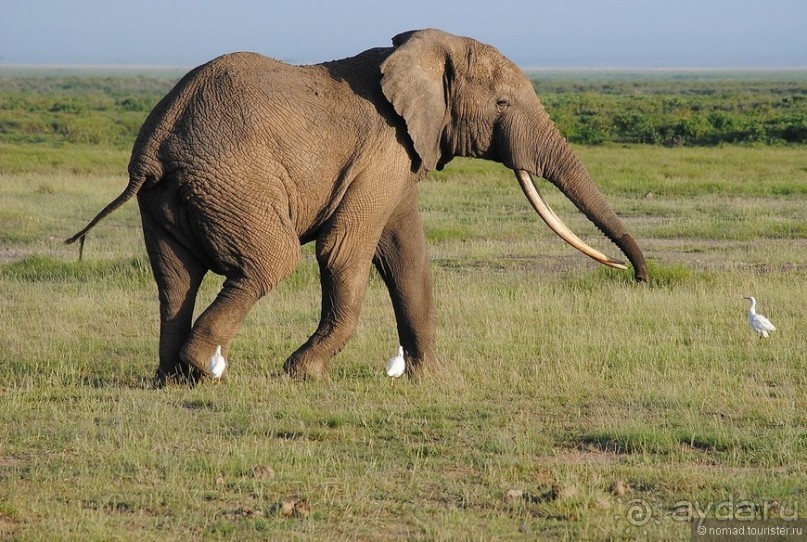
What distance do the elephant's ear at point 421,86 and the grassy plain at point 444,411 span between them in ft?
5.45

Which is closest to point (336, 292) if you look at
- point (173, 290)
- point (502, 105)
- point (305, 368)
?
point (305, 368)

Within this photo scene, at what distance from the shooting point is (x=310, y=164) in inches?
329

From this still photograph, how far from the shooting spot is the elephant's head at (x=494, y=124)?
870 centimetres

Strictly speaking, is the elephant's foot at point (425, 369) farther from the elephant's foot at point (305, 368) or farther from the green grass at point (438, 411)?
the elephant's foot at point (305, 368)

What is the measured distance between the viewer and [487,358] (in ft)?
32.3

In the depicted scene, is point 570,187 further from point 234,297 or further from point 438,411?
point 234,297

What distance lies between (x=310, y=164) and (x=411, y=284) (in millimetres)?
1450

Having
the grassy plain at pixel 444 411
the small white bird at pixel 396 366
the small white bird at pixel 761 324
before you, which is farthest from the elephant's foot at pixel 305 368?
the small white bird at pixel 761 324

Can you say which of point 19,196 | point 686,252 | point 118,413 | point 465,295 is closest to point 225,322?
point 118,413

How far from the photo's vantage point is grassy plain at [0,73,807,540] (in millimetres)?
5871

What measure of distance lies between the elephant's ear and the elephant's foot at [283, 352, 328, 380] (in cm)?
153

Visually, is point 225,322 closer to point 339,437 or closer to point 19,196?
point 339,437

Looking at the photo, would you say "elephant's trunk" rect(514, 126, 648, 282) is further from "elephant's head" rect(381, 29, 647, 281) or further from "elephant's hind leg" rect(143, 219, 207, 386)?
"elephant's hind leg" rect(143, 219, 207, 386)

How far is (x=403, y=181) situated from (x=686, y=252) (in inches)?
317
